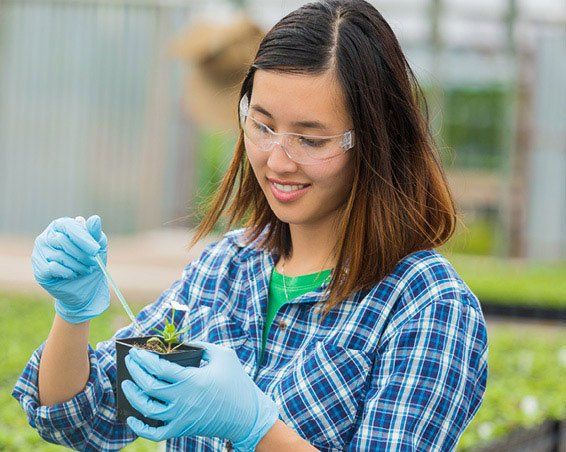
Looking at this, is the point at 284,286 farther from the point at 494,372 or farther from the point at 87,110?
the point at 87,110

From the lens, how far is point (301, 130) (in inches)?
64.2

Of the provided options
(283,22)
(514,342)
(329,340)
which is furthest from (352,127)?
(514,342)

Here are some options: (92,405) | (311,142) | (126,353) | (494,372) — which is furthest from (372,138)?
(494,372)

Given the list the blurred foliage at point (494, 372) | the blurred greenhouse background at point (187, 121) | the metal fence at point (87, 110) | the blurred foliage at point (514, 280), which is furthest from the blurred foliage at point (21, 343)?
the metal fence at point (87, 110)

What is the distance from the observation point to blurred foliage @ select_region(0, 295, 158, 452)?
2920 mm

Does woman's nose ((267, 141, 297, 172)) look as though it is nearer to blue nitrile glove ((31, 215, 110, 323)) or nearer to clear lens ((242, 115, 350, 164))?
clear lens ((242, 115, 350, 164))

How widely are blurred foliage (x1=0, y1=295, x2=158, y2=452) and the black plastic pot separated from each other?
1347 mm

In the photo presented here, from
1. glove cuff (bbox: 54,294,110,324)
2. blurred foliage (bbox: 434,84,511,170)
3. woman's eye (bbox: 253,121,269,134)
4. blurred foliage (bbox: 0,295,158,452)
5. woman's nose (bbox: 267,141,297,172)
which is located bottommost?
blurred foliage (bbox: 0,295,158,452)


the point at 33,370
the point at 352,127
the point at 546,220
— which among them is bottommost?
the point at 546,220

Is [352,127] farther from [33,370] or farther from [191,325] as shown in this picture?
[33,370]

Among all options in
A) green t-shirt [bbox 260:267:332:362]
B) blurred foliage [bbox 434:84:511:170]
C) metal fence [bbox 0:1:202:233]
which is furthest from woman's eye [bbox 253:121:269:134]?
blurred foliage [bbox 434:84:511:170]

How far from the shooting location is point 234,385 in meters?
1.49

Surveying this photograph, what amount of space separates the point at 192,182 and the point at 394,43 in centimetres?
817

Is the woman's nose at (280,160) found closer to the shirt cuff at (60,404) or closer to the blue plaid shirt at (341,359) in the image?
the blue plaid shirt at (341,359)
